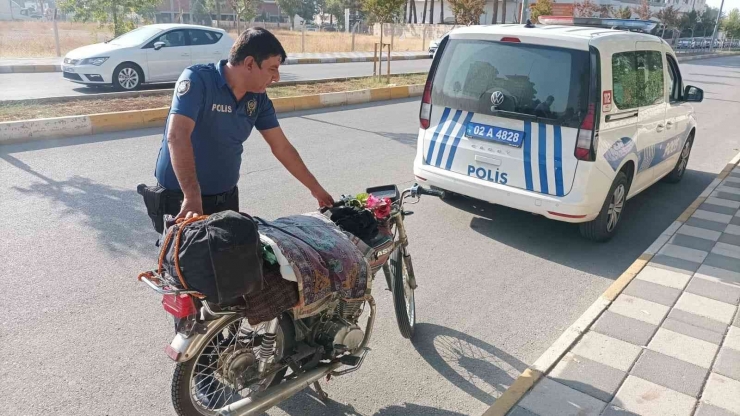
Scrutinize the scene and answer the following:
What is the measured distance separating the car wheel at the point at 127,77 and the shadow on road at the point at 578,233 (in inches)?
359

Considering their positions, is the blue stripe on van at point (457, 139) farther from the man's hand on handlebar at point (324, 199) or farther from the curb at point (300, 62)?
the curb at point (300, 62)

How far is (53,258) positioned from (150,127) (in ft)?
17.4

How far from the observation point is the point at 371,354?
350 centimetres

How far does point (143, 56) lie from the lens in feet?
41.5

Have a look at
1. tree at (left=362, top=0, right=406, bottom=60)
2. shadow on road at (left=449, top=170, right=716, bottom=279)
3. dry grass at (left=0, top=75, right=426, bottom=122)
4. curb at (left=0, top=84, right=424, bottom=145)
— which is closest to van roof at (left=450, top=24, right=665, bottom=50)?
shadow on road at (left=449, top=170, right=716, bottom=279)

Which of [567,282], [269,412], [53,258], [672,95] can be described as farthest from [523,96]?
[53,258]

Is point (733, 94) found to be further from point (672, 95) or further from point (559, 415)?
point (559, 415)

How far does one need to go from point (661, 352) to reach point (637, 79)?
3.00m

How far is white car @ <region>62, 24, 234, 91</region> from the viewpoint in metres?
12.1

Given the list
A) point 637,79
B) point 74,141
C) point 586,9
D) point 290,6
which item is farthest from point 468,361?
point 290,6

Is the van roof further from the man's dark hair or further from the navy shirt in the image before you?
the man's dark hair

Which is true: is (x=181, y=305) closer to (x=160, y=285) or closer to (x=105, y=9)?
(x=160, y=285)

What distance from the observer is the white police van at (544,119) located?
4.82 m

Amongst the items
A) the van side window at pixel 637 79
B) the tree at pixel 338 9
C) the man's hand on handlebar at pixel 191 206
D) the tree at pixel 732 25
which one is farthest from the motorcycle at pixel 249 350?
the tree at pixel 732 25
